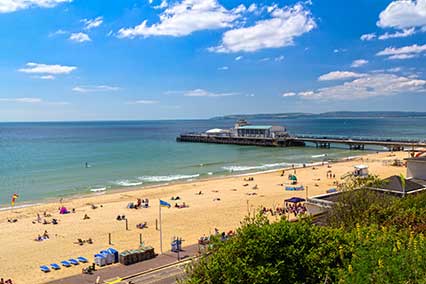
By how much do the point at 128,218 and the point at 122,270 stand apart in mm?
12284

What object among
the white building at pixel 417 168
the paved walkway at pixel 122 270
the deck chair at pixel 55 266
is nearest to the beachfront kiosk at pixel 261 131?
the white building at pixel 417 168

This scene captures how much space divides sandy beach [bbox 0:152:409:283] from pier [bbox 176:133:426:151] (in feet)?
95.9

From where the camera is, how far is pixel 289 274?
9586 millimetres

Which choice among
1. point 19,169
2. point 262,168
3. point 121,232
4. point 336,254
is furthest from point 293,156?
point 336,254

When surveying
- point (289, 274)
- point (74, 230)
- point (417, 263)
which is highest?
point (417, 263)

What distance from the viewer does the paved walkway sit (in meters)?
17.7

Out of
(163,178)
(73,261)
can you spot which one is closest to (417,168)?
(73,261)

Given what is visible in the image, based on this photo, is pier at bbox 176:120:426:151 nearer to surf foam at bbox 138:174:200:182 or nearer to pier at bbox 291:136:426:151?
pier at bbox 291:136:426:151

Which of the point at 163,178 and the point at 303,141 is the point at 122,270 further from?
the point at 303,141

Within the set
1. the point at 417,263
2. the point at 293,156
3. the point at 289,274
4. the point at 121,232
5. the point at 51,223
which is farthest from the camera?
the point at 293,156

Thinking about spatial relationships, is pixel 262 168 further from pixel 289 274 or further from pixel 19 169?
pixel 289 274

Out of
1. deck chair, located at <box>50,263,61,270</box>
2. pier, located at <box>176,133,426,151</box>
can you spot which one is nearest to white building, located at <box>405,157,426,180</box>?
deck chair, located at <box>50,263,61,270</box>

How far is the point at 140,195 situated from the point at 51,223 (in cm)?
1160

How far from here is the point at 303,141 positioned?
93000 mm
